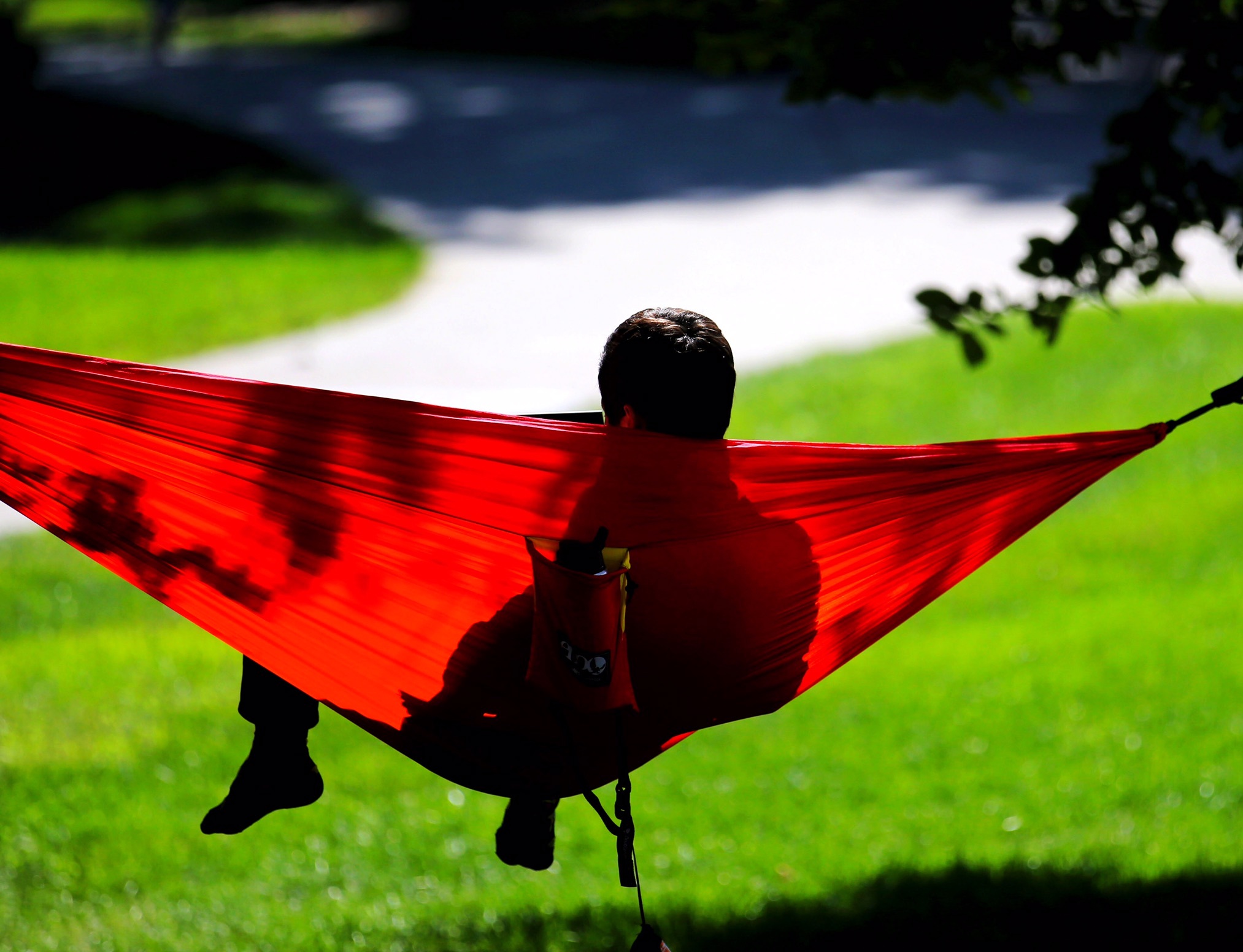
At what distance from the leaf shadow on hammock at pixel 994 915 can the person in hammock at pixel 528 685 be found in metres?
1.08

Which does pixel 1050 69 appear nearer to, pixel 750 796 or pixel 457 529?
pixel 457 529

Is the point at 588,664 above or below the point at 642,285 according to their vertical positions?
below

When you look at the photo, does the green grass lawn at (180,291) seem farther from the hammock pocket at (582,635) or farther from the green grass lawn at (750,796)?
the hammock pocket at (582,635)

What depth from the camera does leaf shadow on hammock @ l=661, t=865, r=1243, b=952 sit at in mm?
3451

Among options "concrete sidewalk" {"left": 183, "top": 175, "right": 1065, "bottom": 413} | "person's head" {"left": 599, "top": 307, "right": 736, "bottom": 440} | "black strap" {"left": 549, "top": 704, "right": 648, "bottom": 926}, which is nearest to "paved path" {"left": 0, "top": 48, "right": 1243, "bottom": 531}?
"concrete sidewalk" {"left": 183, "top": 175, "right": 1065, "bottom": 413}

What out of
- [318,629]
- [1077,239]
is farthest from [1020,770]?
[318,629]

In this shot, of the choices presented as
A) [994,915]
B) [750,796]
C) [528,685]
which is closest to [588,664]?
[528,685]

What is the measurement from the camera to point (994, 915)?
3545mm

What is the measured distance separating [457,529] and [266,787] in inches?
22.5

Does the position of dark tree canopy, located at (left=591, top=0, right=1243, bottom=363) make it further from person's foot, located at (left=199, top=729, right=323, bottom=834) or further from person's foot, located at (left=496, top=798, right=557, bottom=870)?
person's foot, located at (left=199, top=729, right=323, bottom=834)

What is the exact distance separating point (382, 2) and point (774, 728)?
24.2 m

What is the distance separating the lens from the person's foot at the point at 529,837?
8.59 ft

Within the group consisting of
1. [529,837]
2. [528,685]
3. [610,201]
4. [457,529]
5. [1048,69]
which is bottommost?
[529,837]

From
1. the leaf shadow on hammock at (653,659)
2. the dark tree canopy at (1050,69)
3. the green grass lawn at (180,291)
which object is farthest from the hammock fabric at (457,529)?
the green grass lawn at (180,291)
